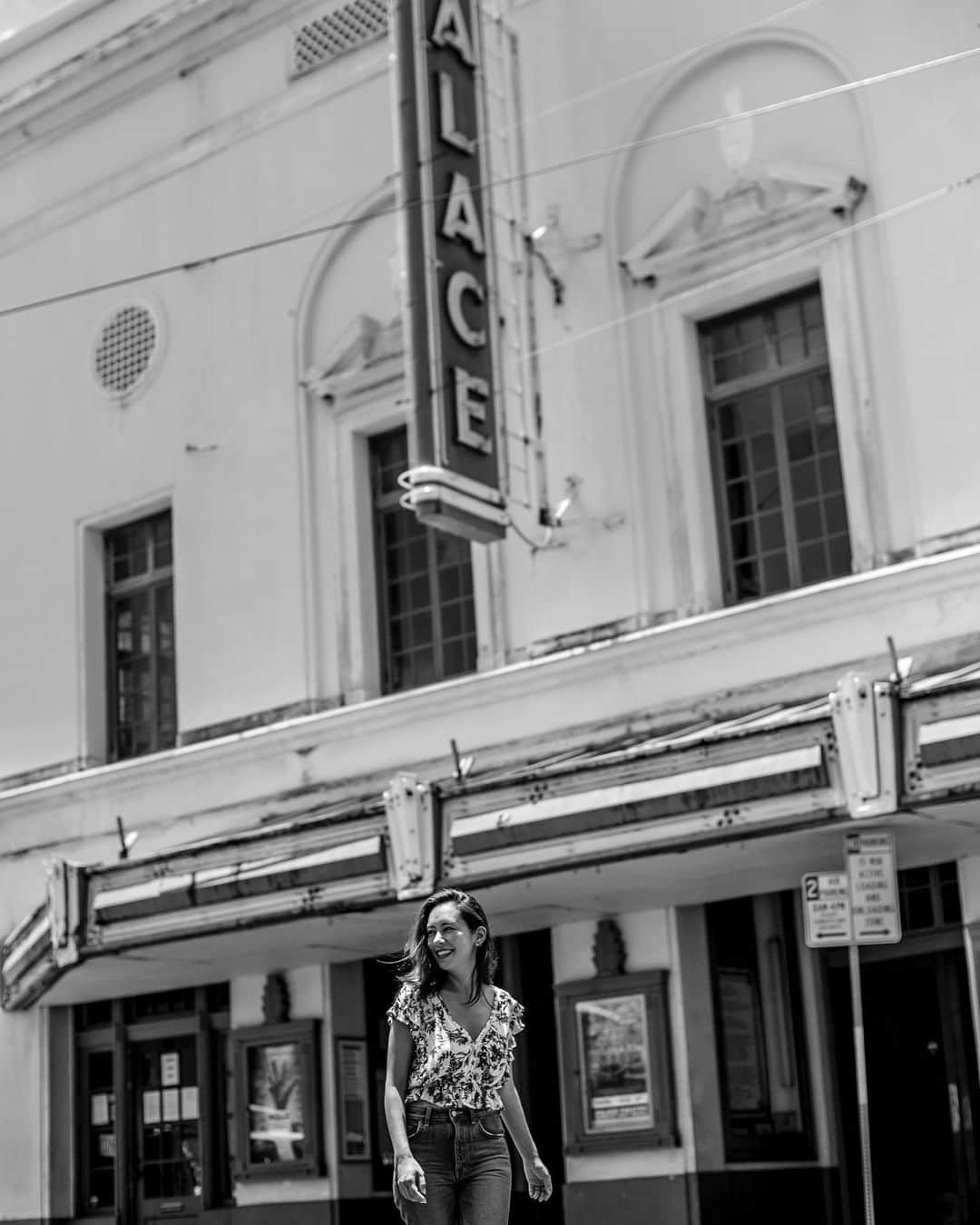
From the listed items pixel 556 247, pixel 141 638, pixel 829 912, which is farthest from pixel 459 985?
pixel 141 638

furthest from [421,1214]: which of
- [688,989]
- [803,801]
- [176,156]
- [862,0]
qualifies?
[176,156]

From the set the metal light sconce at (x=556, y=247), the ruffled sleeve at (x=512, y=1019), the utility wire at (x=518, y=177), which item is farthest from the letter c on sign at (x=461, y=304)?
the ruffled sleeve at (x=512, y=1019)

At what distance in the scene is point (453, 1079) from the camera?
266 inches

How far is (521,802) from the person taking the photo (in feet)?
44.3

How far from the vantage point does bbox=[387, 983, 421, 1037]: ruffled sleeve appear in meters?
6.87

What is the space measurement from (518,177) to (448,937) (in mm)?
10679

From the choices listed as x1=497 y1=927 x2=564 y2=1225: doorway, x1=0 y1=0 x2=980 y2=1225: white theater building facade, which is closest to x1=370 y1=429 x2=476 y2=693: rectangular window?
x1=0 y1=0 x2=980 y2=1225: white theater building facade

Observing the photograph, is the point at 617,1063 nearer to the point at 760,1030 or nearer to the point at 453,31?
the point at 760,1030

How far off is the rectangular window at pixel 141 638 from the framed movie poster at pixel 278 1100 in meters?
3.06

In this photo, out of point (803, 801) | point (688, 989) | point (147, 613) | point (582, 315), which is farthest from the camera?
point (147, 613)

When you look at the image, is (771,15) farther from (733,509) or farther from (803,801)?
(803,801)

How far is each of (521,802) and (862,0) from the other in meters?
6.40

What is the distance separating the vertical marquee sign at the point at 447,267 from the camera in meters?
14.7

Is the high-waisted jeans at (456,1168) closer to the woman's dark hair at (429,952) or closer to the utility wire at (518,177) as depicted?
the woman's dark hair at (429,952)
